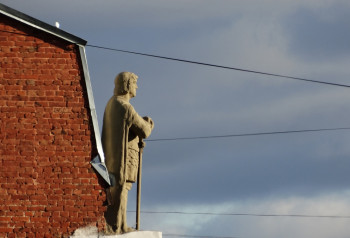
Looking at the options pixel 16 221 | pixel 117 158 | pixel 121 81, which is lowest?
pixel 16 221

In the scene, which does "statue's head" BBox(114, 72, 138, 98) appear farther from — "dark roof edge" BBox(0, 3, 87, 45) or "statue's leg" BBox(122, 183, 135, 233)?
"statue's leg" BBox(122, 183, 135, 233)

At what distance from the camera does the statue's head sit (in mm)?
19875

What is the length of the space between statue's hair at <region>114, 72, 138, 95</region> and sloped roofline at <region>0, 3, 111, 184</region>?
1.39 m

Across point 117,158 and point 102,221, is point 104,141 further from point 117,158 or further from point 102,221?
point 102,221

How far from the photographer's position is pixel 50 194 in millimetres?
18125

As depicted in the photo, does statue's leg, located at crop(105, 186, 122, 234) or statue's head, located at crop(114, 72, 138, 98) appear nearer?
statue's leg, located at crop(105, 186, 122, 234)

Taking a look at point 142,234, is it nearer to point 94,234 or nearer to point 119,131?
point 94,234

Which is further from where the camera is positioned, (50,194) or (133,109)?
(133,109)

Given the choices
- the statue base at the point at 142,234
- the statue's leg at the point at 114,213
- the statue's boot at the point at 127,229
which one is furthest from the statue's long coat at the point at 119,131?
the statue base at the point at 142,234

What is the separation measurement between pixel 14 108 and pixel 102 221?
2.49 m

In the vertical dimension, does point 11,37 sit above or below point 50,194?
above

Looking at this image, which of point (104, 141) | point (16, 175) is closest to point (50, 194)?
point (16, 175)

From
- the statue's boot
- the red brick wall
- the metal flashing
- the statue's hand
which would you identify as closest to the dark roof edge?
the red brick wall

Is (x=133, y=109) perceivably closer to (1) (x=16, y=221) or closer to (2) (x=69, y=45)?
(2) (x=69, y=45)
